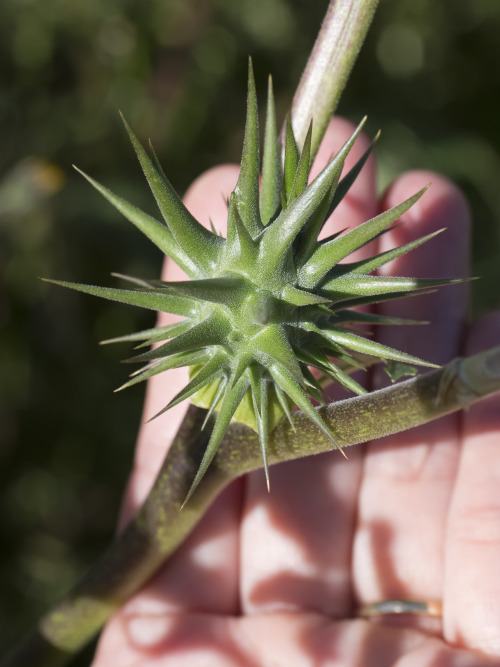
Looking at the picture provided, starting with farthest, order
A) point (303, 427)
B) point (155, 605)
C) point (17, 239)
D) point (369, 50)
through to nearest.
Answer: point (369, 50)
point (17, 239)
point (155, 605)
point (303, 427)

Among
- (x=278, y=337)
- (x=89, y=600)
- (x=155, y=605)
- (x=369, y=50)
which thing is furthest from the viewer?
(x=369, y=50)

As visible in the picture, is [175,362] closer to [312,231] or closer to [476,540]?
[312,231]

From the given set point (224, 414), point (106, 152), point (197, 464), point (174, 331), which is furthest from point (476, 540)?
point (106, 152)

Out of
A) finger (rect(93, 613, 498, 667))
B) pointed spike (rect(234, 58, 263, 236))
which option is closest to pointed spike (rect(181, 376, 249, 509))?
pointed spike (rect(234, 58, 263, 236))

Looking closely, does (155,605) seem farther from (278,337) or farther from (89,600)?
(278,337)

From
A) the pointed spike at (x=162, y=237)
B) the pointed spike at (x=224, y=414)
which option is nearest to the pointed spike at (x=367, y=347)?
the pointed spike at (x=224, y=414)

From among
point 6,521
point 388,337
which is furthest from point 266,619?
point 6,521
